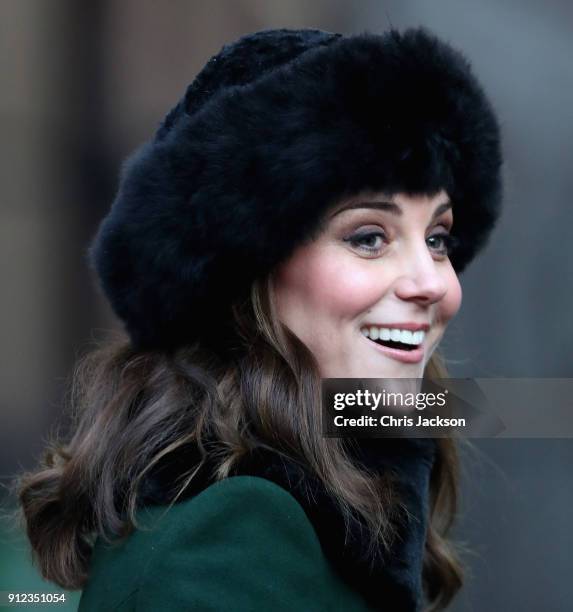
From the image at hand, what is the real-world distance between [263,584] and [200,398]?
371 millimetres

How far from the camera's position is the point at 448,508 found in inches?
88.6

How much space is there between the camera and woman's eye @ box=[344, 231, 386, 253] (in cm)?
165

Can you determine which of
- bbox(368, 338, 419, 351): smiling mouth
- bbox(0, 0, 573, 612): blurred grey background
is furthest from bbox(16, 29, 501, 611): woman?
bbox(0, 0, 573, 612): blurred grey background

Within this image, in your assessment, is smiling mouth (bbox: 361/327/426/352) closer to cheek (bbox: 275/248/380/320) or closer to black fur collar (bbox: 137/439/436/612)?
cheek (bbox: 275/248/380/320)

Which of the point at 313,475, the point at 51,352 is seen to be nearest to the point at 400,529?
the point at 313,475

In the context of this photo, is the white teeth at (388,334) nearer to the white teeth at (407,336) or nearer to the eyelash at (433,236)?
the white teeth at (407,336)

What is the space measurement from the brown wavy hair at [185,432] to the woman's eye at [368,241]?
7.1 inches

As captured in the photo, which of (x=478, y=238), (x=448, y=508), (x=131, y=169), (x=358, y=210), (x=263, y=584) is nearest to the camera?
(x=263, y=584)

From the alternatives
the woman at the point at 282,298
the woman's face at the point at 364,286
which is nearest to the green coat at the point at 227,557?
the woman at the point at 282,298

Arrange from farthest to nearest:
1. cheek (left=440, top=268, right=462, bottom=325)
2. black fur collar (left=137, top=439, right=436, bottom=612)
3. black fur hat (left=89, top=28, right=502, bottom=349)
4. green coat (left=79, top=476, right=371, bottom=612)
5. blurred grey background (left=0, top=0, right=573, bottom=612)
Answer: blurred grey background (left=0, top=0, right=573, bottom=612)
cheek (left=440, top=268, right=462, bottom=325)
black fur hat (left=89, top=28, right=502, bottom=349)
black fur collar (left=137, top=439, right=436, bottom=612)
green coat (left=79, top=476, right=371, bottom=612)

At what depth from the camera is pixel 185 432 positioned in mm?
1575

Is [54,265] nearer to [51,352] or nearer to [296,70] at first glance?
[51,352]

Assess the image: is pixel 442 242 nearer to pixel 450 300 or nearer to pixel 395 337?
pixel 450 300

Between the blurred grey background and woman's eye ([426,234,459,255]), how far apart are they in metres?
1.62
